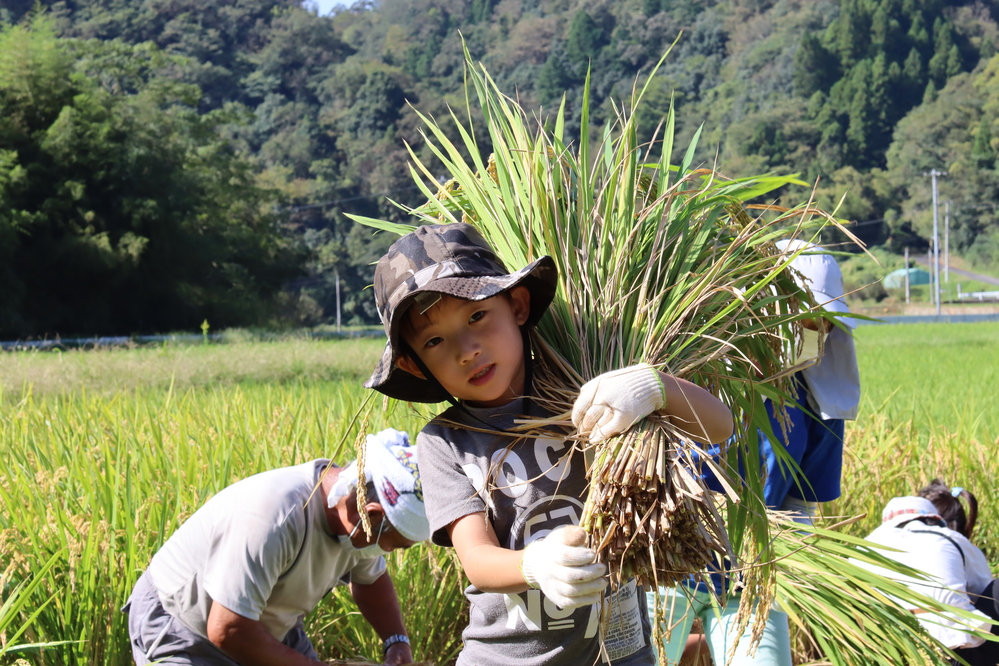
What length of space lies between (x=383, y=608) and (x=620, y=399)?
135cm

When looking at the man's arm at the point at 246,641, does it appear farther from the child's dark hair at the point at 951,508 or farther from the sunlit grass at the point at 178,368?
the sunlit grass at the point at 178,368

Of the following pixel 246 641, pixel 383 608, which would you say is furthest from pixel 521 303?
pixel 383 608

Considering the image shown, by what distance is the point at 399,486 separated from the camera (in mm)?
1943

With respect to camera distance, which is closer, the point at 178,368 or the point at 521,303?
the point at 521,303

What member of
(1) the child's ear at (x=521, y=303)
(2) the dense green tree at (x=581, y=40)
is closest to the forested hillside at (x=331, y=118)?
(2) the dense green tree at (x=581, y=40)

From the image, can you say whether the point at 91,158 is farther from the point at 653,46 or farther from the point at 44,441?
the point at 653,46

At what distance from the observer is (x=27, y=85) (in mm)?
25969

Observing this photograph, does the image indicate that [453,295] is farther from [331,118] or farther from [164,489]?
[331,118]

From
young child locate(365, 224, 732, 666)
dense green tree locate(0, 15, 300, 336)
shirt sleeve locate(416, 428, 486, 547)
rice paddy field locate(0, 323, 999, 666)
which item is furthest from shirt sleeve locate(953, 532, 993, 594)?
dense green tree locate(0, 15, 300, 336)

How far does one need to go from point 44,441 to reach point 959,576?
10.2ft

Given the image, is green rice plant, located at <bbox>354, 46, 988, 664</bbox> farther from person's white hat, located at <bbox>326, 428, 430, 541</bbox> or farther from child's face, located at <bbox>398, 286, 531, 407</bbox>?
person's white hat, located at <bbox>326, 428, 430, 541</bbox>

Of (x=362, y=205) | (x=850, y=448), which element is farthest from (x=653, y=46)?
(x=850, y=448)

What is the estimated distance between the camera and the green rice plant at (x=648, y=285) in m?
1.30

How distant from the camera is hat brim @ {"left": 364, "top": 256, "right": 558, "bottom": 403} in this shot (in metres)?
1.36
